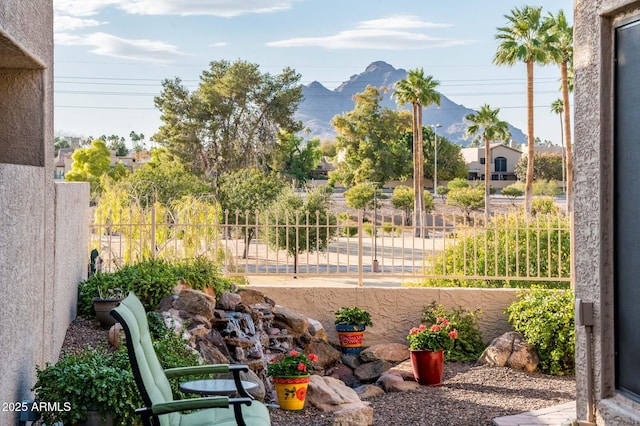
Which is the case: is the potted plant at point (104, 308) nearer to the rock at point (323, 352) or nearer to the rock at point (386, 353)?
the rock at point (323, 352)

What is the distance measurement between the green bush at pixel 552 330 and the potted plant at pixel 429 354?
3.62 ft

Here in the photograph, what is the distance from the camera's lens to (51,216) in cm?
677

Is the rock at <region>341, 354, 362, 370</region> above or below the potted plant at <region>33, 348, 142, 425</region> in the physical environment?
below

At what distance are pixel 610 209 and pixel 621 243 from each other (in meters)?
0.24

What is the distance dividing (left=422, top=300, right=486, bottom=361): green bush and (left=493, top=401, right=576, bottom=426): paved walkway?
2867 millimetres

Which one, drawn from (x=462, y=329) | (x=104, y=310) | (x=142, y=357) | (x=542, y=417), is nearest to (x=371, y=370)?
(x=462, y=329)

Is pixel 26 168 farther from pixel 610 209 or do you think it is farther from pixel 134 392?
pixel 610 209

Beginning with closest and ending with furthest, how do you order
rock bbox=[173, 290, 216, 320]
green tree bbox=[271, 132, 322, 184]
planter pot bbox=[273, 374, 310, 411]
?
planter pot bbox=[273, 374, 310, 411]
rock bbox=[173, 290, 216, 320]
green tree bbox=[271, 132, 322, 184]

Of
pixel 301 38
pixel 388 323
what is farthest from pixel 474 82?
pixel 388 323

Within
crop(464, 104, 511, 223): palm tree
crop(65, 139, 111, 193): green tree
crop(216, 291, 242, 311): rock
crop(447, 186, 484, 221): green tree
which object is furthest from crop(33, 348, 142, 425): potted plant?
crop(65, 139, 111, 193): green tree

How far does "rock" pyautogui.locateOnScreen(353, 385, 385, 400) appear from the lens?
9.23m

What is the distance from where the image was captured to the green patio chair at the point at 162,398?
Answer: 14.4 feet

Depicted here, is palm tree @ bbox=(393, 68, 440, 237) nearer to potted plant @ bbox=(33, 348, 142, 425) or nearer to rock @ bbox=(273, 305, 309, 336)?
rock @ bbox=(273, 305, 309, 336)

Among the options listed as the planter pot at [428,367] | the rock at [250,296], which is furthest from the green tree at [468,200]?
the planter pot at [428,367]
